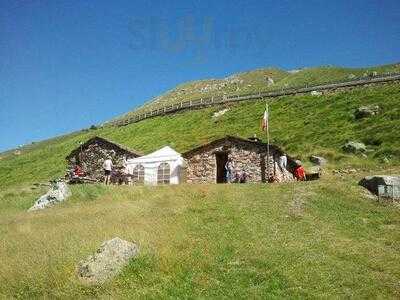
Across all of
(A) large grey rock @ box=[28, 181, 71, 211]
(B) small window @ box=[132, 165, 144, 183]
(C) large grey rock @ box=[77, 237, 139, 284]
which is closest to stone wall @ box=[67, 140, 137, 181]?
(B) small window @ box=[132, 165, 144, 183]

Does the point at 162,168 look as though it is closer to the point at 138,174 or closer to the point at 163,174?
the point at 163,174

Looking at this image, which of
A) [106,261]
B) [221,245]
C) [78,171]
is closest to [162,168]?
[78,171]

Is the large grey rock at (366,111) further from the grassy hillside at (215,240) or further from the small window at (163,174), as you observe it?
the small window at (163,174)

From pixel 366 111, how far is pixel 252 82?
73.8 meters

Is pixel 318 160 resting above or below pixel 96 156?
below

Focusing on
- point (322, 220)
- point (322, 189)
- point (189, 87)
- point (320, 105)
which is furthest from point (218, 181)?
point (189, 87)

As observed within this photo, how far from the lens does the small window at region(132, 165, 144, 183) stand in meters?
38.8

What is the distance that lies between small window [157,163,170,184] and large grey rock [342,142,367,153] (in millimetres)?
15439

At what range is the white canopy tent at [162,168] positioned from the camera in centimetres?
3772

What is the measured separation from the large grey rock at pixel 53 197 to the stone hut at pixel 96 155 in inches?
528

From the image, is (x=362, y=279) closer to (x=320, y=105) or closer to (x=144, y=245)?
(x=144, y=245)

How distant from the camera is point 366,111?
169 feet

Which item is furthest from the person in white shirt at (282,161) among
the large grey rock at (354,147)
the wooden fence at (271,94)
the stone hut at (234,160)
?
the wooden fence at (271,94)

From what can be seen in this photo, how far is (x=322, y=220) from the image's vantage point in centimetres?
2073
